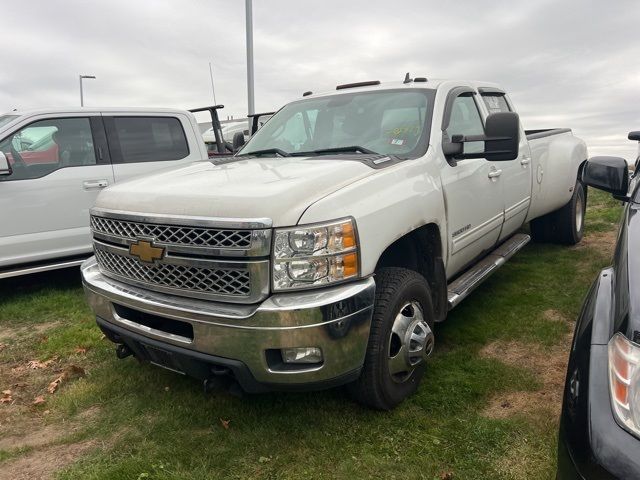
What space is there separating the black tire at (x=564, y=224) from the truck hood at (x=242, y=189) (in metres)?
4.13

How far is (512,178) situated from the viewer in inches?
177

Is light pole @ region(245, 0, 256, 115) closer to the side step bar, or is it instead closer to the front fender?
the side step bar

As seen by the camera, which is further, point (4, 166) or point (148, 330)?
point (4, 166)

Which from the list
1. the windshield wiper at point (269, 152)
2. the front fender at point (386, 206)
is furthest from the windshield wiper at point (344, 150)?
the front fender at point (386, 206)

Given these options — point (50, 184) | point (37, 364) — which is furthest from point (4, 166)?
point (37, 364)

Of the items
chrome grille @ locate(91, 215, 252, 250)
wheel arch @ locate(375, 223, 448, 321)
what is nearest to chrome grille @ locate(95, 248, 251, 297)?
chrome grille @ locate(91, 215, 252, 250)

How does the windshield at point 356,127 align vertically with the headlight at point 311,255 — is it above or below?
above

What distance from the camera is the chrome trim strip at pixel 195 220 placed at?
2.27 meters

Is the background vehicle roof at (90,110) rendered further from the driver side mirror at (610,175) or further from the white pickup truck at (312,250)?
the driver side mirror at (610,175)

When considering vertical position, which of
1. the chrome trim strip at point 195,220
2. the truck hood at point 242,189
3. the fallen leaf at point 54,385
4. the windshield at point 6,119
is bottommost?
the fallen leaf at point 54,385

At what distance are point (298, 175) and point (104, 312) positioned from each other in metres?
1.37

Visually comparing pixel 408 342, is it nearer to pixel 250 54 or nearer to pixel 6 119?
pixel 6 119

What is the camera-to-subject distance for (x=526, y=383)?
3.19m

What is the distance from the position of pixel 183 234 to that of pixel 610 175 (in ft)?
7.36
